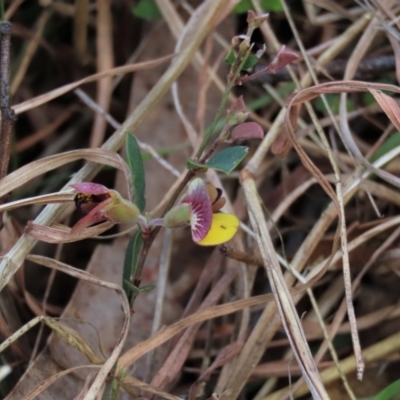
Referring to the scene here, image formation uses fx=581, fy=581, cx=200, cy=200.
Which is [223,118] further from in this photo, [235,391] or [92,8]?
[235,391]

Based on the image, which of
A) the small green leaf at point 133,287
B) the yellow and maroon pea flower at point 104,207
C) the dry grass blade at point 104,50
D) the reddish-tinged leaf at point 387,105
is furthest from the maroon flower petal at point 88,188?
the dry grass blade at point 104,50

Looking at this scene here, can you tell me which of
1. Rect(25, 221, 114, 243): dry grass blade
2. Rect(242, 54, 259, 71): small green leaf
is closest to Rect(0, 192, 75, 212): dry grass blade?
Rect(25, 221, 114, 243): dry grass blade

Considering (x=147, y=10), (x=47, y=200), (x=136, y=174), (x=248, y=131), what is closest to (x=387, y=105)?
(x=248, y=131)

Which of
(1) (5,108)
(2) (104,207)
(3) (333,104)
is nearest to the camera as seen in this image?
(2) (104,207)

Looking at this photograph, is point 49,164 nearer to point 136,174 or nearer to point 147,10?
point 136,174

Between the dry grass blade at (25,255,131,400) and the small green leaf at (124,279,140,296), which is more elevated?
the small green leaf at (124,279,140,296)

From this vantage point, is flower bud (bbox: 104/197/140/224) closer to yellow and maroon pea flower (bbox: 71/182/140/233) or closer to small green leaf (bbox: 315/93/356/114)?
yellow and maroon pea flower (bbox: 71/182/140/233)
